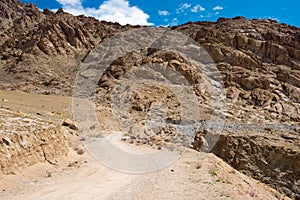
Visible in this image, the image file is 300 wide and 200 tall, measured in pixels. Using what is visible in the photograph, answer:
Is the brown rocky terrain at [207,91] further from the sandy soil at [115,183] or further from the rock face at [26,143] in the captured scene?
the sandy soil at [115,183]

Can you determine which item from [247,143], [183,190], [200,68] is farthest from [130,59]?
[183,190]

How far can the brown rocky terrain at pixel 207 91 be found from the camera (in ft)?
56.9

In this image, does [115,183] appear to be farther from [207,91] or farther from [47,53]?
[47,53]

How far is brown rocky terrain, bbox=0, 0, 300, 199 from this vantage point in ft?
56.9

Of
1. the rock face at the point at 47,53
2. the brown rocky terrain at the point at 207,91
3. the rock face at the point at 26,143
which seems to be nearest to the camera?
the rock face at the point at 26,143

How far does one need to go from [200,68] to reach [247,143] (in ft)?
62.1

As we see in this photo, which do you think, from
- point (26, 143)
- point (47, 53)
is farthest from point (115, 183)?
point (47, 53)

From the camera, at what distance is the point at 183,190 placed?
7.71 m

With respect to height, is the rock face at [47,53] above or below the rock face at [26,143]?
above

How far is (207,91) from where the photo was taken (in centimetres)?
3347

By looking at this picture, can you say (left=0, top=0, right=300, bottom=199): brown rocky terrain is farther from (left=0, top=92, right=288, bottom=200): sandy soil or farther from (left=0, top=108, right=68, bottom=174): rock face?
(left=0, top=92, right=288, bottom=200): sandy soil

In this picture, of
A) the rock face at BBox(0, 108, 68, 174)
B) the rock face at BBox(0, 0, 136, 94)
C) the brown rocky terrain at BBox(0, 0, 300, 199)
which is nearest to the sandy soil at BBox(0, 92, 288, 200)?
the rock face at BBox(0, 108, 68, 174)

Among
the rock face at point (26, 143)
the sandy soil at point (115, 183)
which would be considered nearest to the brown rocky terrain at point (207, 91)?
the rock face at point (26, 143)

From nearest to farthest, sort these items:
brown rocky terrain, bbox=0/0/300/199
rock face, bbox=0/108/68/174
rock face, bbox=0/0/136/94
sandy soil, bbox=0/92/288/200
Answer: sandy soil, bbox=0/92/288/200, rock face, bbox=0/108/68/174, brown rocky terrain, bbox=0/0/300/199, rock face, bbox=0/0/136/94
